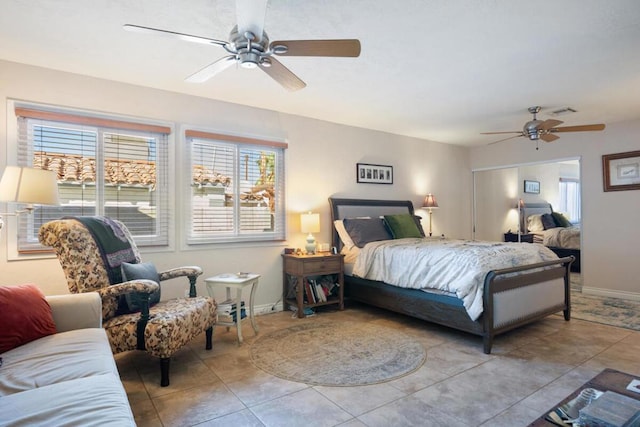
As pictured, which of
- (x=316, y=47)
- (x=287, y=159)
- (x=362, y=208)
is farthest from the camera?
(x=362, y=208)

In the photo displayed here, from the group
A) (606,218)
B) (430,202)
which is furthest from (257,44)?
(606,218)

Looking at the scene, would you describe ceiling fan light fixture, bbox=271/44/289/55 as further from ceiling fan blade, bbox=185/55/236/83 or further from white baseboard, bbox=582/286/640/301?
white baseboard, bbox=582/286/640/301

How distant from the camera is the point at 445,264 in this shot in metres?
3.23

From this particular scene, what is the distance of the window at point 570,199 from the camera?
516cm

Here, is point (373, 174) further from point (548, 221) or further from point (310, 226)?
point (548, 221)

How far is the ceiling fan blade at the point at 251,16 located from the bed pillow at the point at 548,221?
537cm

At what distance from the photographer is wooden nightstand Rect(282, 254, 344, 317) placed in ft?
12.9

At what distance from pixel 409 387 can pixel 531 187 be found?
15.2 ft

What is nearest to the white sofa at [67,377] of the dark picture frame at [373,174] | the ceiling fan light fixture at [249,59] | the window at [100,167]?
the window at [100,167]

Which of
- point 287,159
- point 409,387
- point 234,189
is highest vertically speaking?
point 287,159

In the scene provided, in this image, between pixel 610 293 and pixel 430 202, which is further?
pixel 430 202

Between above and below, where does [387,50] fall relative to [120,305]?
above

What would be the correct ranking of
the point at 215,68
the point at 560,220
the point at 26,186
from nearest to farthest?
the point at 215,68
the point at 26,186
the point at 560,220

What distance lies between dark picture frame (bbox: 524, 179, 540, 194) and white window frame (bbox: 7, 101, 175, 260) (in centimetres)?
533
